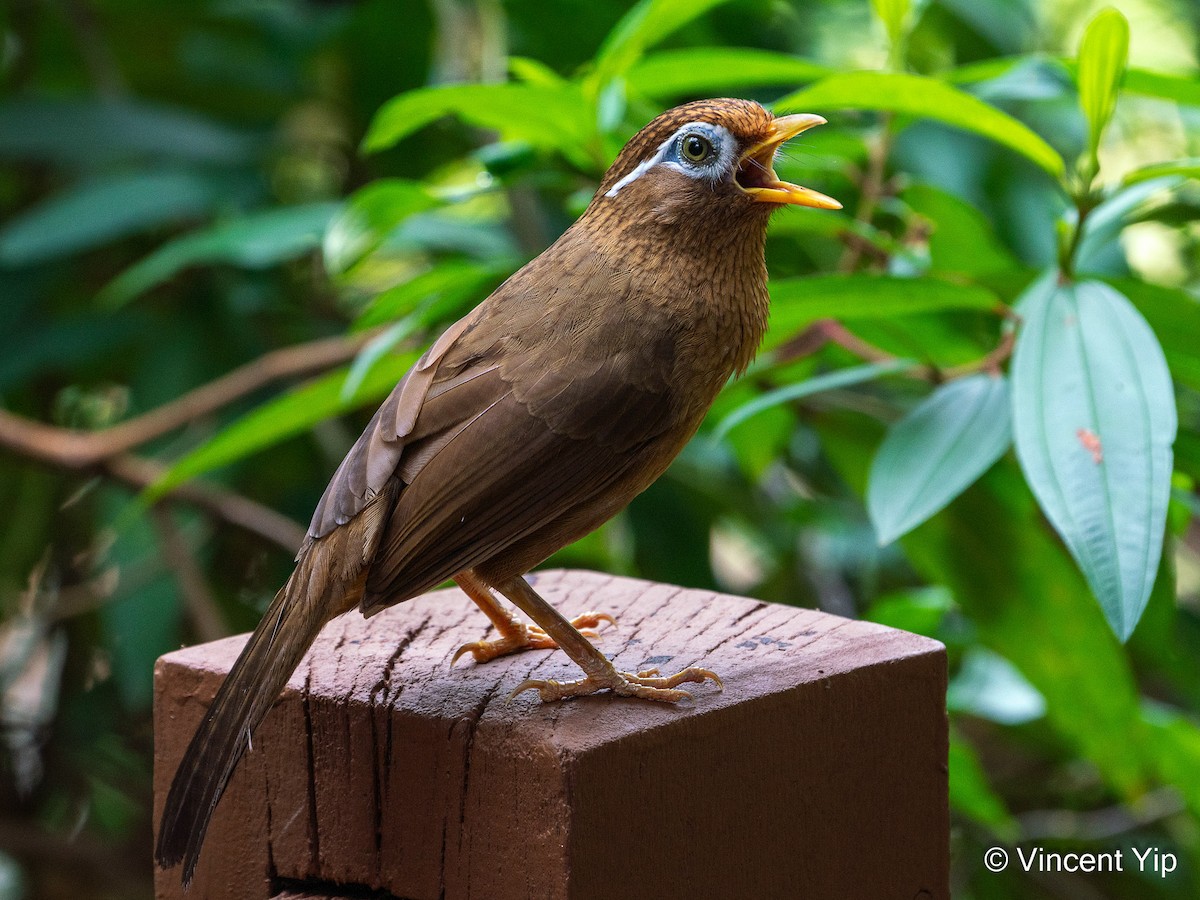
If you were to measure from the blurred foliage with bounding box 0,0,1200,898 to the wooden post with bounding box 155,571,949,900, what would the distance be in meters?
0.40

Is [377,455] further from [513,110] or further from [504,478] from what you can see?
[513,110]

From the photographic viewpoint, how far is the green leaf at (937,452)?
7.89 ft

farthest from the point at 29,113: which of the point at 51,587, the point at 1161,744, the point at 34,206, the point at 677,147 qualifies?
the point at 1161,744

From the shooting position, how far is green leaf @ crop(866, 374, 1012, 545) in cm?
241

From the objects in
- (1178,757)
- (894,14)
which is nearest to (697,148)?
(894,14)

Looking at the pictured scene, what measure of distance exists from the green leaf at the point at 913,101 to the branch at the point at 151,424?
5.27ft

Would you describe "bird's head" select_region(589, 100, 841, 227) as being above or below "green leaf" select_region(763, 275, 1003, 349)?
above

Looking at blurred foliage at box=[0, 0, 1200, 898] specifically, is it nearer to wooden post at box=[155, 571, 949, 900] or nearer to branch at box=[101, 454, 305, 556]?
branch at box=[101, 454, 305, 556]

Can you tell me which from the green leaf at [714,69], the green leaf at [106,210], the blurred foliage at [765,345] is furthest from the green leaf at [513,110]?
the green leaf at [106,210]

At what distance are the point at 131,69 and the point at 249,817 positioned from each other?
3.88 m

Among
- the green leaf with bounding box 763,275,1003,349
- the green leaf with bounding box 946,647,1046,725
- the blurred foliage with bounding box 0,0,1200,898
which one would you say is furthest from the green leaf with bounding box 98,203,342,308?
the green leaf with bounding box 946,647,1046,725

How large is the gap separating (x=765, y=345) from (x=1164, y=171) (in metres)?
0.82

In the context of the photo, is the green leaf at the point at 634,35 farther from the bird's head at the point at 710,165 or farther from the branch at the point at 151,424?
the branch at the point at 151,424

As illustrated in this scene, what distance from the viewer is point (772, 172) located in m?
2.26
